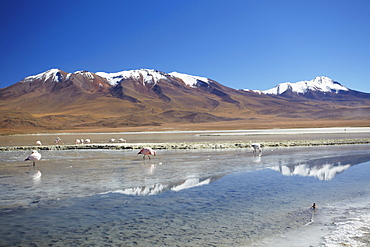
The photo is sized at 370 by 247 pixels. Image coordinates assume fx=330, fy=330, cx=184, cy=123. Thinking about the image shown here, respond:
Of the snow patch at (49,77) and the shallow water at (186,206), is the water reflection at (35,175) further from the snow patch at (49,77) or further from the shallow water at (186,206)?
the snow patch at (49,77)

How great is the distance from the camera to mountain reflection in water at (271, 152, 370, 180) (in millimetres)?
11312

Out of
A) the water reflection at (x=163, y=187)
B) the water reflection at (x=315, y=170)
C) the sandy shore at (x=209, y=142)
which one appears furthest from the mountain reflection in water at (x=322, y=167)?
the sandy shore at (x=209, y=142)

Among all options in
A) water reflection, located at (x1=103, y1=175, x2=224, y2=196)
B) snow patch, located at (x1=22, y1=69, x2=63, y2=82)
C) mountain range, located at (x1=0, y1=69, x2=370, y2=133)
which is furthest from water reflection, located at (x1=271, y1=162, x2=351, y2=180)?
snow patch, located at (x1=22, y1=69, x2=63, y2=82)

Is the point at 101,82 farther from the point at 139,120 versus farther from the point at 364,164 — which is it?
the point at 364,164

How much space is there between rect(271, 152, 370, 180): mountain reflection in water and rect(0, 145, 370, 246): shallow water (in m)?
0.07

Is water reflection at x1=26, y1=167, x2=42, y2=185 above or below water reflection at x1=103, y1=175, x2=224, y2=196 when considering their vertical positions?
above

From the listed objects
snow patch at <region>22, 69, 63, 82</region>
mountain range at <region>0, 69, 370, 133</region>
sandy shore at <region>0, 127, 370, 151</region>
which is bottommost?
sandy shore at <region>0, 127, 370, 151</region>

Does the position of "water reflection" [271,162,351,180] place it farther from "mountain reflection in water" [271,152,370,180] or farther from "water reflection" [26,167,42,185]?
"water reflection" [26,167,42,185]

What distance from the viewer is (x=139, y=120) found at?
97875mm

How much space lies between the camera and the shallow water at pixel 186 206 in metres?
5.43

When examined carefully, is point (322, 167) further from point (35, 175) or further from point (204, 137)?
point (204, 137)

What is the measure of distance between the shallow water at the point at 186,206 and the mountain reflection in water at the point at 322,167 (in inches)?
2.6

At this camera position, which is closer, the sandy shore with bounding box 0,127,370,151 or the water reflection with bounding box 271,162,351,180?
the water reflection with bounding box 271,162,351,180

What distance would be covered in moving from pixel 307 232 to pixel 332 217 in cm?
115
